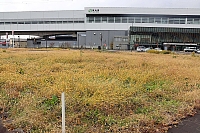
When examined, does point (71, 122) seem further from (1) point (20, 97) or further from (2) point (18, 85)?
(2) point (18, 85)

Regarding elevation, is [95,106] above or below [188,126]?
above

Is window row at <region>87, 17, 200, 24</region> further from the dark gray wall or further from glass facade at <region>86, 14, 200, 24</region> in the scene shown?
the dark gray wall

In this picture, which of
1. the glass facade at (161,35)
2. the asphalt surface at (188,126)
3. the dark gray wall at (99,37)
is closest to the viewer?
the asphalt surface at (188,126)

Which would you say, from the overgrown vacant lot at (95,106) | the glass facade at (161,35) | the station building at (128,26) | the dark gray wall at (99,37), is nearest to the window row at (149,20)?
the station building at (128,26)

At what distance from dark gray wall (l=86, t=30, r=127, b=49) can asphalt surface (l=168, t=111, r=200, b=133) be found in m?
57.3

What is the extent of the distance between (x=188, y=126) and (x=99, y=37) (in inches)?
2289

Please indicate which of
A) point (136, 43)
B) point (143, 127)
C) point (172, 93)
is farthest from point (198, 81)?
point (136, 43)

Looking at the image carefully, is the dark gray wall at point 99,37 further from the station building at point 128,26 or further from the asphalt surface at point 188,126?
the asphalt surface at point 188,126

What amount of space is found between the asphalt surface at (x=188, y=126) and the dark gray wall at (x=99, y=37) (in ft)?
188

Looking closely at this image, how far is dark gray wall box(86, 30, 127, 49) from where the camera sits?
60.1 metres

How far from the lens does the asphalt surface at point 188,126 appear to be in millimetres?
3284

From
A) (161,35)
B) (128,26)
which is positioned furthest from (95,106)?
(161,35)

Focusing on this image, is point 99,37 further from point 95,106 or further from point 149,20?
point 95,106

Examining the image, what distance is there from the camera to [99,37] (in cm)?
6066
